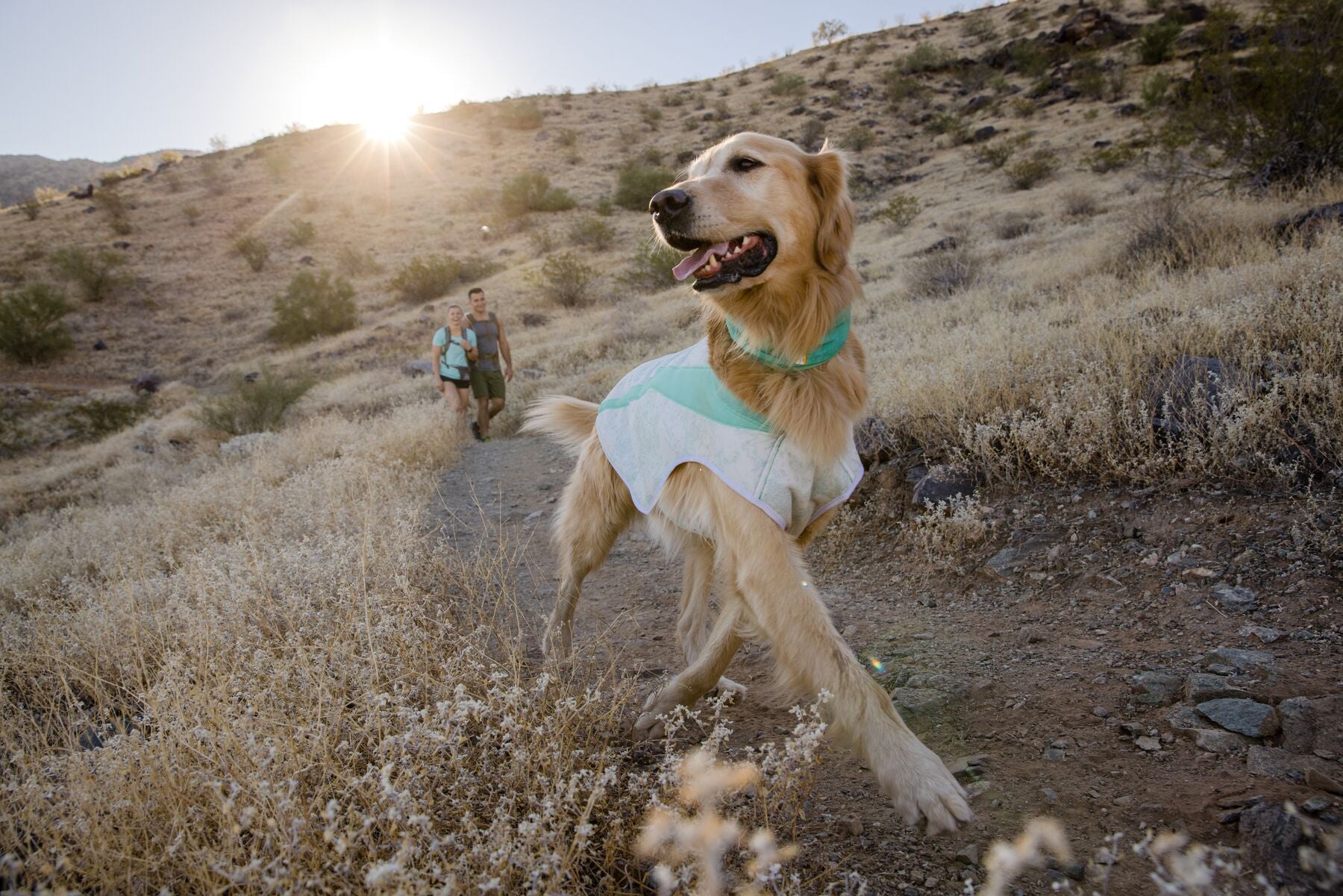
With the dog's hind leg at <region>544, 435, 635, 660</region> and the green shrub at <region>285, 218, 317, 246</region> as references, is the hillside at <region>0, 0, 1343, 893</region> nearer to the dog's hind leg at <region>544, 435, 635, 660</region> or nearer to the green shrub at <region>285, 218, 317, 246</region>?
the dog's hind leg at <region>544, 435, 635, 660</region>

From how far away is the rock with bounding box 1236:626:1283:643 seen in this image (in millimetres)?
2303

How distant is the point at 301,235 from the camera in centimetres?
3072

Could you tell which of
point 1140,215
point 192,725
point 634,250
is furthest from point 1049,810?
point 634,250

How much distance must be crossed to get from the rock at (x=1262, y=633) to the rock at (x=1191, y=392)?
1.21 m

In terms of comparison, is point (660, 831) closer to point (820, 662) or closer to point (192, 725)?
point (820, 662)

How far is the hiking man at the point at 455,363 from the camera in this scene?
9.10 metres

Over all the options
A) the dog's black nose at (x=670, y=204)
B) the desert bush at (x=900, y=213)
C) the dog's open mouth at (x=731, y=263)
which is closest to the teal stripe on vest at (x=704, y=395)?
the dog's open mouth at (x=731, y=263)

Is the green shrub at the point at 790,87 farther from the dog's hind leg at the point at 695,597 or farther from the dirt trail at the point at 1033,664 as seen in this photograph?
the dog's hind leg at the point at 695,597

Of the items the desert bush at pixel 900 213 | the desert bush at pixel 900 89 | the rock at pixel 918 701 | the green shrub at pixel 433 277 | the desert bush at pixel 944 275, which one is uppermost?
the desert bush at pixel 900 89

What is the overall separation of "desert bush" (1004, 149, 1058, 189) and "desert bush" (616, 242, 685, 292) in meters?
10.6

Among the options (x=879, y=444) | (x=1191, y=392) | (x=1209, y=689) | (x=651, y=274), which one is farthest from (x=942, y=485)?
(x=651, y=274)

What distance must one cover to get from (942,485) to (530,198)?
31153 mm

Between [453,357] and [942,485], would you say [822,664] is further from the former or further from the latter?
[453,357]

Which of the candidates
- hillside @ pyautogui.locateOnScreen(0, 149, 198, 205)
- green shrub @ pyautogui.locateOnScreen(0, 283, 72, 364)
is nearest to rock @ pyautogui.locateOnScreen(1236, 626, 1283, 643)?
green shrub @ pyautogui.locateOnScreen(0, 283, 72, 364)
